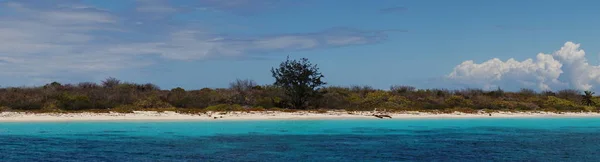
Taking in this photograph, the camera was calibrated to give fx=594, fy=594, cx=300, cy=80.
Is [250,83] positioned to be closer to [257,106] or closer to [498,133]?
[257,106]

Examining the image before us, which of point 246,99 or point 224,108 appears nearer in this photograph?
point 224,108

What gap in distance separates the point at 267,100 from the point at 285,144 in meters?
29.9

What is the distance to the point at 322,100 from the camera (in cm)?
5553

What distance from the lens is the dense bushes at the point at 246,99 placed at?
4991 centimetres

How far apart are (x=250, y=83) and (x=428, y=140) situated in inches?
1757

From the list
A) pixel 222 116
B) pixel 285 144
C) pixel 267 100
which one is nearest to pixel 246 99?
pixel 267 100

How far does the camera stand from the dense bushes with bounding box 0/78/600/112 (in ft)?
164

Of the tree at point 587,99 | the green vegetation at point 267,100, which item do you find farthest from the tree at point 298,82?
the tree at point 587,99

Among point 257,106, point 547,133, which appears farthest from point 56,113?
point 547,133

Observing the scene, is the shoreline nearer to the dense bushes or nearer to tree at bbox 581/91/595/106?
the dense bushes

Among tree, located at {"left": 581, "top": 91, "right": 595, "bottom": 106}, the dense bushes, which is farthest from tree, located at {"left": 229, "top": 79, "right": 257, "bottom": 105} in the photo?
tree, located at {"left": 581, "top": 91, "right": 595, "bottom": 106}

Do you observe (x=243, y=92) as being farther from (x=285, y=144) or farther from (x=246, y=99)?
(x=285, y=144)

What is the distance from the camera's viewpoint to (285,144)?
82.1 feet

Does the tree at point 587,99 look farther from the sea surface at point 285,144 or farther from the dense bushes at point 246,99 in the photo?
the sea surface at point 285,144
